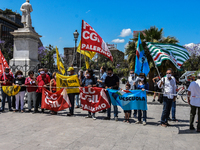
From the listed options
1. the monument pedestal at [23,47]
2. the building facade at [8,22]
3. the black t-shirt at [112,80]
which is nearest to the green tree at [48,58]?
the monument pedestal at [23,47]

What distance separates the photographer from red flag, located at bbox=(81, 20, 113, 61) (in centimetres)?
786

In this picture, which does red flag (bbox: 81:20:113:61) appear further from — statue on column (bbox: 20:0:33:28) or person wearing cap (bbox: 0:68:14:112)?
statue on column (bbox: 20:0:33:28)

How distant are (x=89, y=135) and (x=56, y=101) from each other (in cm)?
321

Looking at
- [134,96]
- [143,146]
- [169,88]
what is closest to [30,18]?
[134,96]

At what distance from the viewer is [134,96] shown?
712cm

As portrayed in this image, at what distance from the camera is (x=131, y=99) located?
712 cm

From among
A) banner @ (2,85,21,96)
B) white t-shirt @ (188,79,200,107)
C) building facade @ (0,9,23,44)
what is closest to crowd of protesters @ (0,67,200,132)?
white t-shirt @ (188,79,200,107)

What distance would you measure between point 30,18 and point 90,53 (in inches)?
233

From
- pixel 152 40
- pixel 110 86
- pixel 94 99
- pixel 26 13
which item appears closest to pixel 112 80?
pixel 110 86

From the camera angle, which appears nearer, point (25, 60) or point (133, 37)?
point (25, 60)

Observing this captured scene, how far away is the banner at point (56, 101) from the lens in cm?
805

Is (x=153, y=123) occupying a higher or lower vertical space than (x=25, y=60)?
lower

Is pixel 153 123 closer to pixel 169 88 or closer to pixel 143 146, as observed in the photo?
pixel 169 88

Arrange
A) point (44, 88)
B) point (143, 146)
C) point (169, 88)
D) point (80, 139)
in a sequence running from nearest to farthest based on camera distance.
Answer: point (143, 146) < point (80, 139) < point (169, 88) < point (44, 88)
